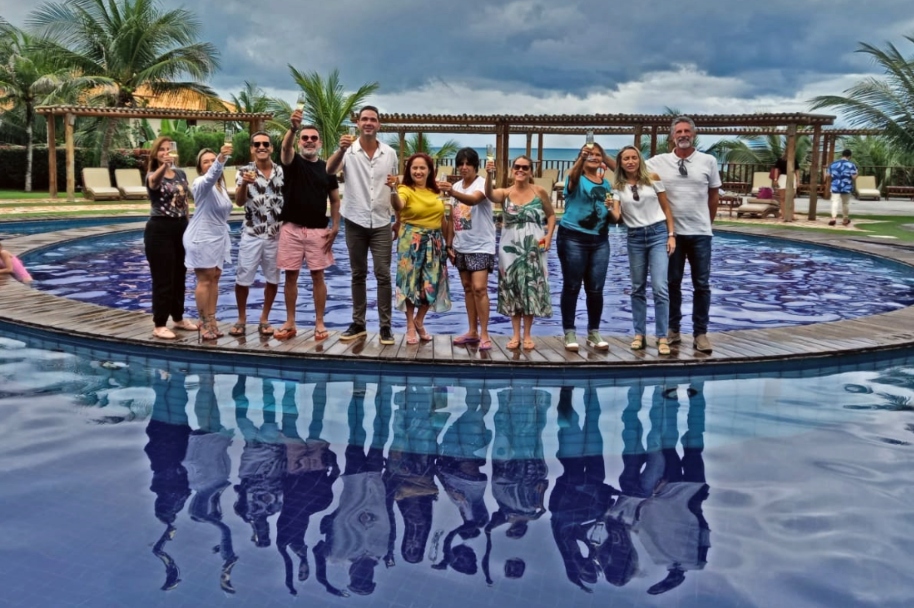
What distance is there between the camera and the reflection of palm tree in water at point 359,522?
10.5ft

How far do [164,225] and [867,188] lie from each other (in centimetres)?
2565

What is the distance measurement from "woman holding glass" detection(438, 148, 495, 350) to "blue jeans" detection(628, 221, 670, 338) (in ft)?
3.29

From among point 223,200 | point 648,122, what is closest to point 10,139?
point 648,122

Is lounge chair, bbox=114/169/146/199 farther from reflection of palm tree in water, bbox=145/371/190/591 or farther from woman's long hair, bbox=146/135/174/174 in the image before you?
reflection of palm tree in water, bbox=145/371/190/591

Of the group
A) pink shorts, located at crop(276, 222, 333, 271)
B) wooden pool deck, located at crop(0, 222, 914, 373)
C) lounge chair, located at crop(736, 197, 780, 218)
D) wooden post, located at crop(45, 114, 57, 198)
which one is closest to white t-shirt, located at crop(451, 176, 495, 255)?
wooden pool deck, located at crop(0, 222, 914, 373)

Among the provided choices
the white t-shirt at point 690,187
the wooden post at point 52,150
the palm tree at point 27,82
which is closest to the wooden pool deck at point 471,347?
the white t-shirt at point 690,187

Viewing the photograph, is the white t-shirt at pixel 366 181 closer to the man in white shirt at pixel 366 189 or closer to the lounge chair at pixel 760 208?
the man in white shirt at pixel 366 189

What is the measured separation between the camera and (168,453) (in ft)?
14.5

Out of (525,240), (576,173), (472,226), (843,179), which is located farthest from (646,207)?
(843,179)

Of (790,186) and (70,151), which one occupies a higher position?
(70,151)

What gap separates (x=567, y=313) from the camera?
596cm

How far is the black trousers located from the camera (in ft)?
19.9

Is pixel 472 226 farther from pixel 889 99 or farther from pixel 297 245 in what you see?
pixel 889 99

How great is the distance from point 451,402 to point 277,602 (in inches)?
98.7
